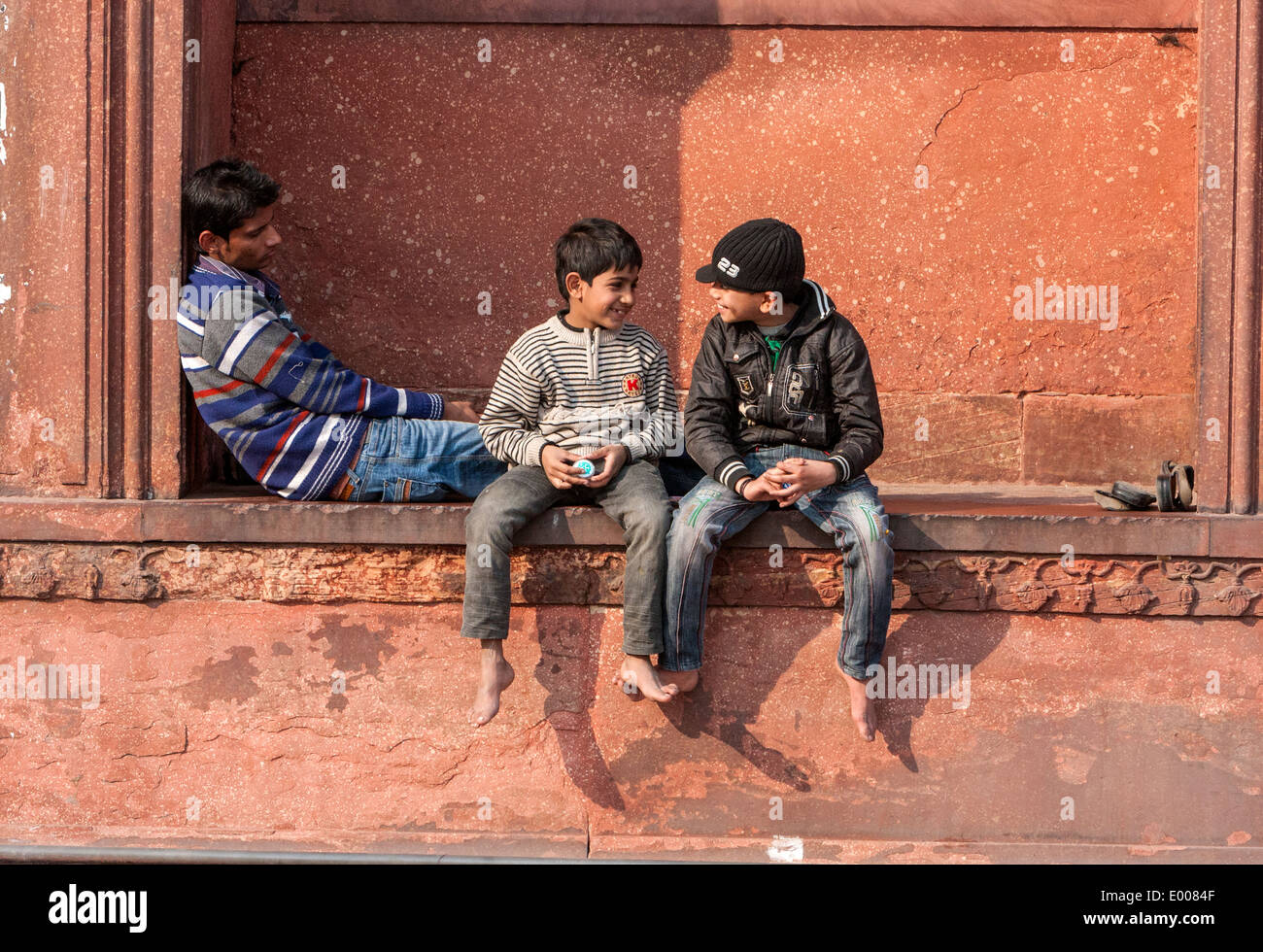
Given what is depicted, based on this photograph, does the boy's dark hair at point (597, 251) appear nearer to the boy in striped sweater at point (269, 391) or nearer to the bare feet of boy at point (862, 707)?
the boy in striped sweater at point (269, 391)

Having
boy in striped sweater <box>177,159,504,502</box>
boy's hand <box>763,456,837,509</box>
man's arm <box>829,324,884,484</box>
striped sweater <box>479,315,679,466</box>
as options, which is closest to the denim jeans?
striped sweater <box>479,315,679,466</box>

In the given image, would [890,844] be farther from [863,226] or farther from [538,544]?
[863,226]

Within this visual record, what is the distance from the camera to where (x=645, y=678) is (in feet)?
11.8

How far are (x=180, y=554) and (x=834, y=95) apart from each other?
3.11 meters

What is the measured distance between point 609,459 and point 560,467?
0.16 meters

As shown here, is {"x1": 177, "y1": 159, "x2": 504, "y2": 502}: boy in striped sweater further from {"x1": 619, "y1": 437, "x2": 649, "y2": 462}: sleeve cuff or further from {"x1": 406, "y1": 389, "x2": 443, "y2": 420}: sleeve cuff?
{"x1": 619, "y1": 437, "x2": 649, "y2": 462}: sleeve cuff

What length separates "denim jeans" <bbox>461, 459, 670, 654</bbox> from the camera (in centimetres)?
364

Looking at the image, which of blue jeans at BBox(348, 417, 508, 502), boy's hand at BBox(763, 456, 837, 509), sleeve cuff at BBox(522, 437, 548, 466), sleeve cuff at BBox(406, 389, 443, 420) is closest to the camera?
boy's hand at BBox(763, 456, 837, 509)

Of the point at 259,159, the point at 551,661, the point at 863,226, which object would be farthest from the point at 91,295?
the point at 863,226

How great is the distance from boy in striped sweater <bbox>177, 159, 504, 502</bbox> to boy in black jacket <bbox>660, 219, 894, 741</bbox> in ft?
2.94

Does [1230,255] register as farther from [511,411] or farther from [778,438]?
[511,411]

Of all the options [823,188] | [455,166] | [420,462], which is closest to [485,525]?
[420,462]

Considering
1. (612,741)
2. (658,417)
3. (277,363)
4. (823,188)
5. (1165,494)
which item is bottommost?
(612,741)

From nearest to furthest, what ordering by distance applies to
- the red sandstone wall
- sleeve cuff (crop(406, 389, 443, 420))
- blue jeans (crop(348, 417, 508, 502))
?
1. blue jeans (crop(348, 417, 508, 502))
2. sleeve cuff (crop(406, 389, 443, 420))
3. the red sandstone wall
